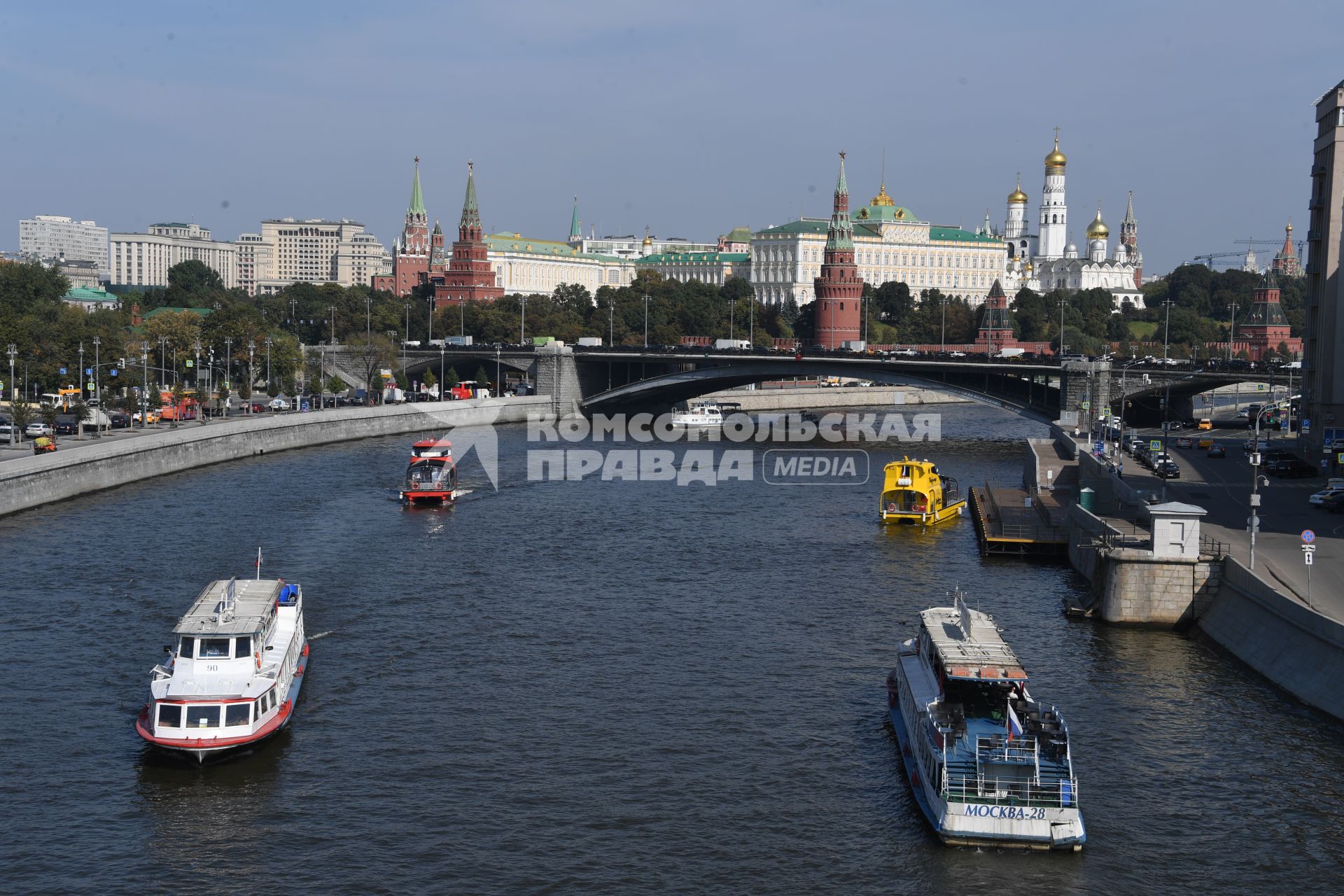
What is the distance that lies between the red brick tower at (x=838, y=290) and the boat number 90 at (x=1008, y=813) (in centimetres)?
12805

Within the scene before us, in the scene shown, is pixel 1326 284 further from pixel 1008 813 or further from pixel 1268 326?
pixel 1268 326

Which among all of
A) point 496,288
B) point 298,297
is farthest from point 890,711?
point 496,288

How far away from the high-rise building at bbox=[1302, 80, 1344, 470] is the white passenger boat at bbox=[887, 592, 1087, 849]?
4300cm

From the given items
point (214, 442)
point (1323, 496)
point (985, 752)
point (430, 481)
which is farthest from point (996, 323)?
point (985, 752)

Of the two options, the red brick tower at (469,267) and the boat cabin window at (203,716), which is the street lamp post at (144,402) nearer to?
the boat cabin window at (203,716)

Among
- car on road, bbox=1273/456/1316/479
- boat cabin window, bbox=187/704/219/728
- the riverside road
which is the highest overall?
car on road, bbox=1273/456/1316/479

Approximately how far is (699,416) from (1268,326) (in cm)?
7180

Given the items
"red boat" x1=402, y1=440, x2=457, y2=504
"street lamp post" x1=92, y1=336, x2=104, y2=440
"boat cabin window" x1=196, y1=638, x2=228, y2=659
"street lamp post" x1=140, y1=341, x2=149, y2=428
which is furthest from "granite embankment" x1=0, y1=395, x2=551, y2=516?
"boat cabin window" x1=196, y1=638, x2=228, y2=659

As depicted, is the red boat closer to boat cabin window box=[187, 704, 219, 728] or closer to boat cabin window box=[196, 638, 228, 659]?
boat cabin window box=[196, 638, 228, 659]

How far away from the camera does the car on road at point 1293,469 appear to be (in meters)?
57.3

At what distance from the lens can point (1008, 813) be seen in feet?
77.6

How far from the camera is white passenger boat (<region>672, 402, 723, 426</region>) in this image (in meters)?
103

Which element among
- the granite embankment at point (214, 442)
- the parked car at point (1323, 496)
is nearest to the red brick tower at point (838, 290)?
the granite embankment at point (214, 442)

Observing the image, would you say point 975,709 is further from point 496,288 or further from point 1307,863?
point 496,288
